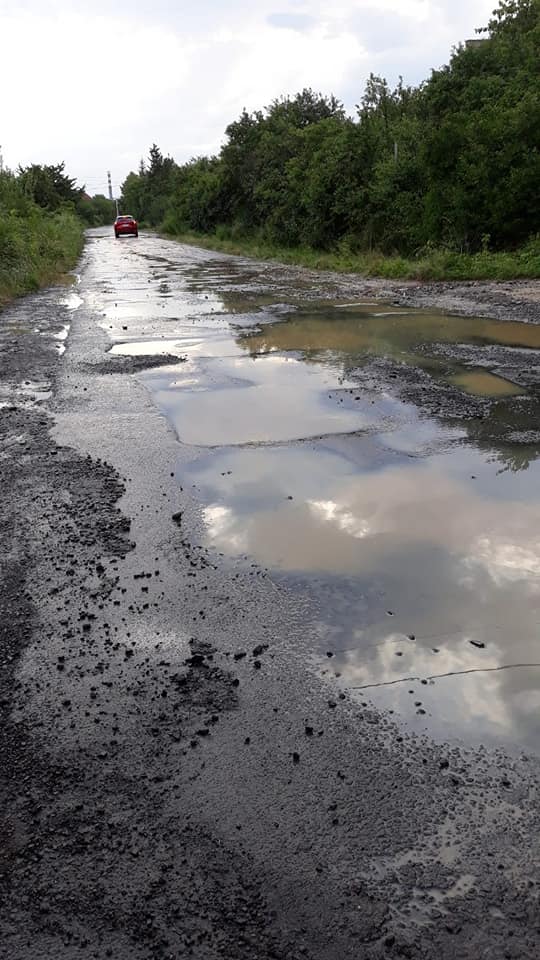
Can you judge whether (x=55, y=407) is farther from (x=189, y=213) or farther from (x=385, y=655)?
(x=189, y=213)

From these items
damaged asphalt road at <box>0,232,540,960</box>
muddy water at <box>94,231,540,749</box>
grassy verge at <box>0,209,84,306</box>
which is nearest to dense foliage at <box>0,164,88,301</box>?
grassy verge at <box>0,209,84,306</box>

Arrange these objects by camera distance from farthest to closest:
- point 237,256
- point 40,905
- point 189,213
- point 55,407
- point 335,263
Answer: point 189,213, point 237,256, point 335,263, point 55,407, point 40,905

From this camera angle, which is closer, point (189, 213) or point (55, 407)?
point (55, 407)

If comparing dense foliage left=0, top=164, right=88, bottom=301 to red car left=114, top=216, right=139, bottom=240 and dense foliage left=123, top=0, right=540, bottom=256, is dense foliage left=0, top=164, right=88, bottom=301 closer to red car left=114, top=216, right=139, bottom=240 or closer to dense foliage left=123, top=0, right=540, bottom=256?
dense foliage left=123, top=0, right=540, bottom=256

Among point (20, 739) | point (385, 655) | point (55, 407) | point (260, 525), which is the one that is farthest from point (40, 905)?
point (55, 407)

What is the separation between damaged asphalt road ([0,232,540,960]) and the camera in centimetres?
215

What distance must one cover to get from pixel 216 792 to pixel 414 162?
2510 cm

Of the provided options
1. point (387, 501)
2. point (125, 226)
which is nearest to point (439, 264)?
point (387, 501)

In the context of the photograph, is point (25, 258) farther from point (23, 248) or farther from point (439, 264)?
point (439, 264)

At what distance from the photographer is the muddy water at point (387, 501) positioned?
3.37m

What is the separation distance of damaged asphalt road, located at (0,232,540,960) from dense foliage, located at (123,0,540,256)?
64.0ft

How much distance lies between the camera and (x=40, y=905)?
88.3 inches

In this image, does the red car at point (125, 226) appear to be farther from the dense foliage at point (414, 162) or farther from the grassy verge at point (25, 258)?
the grassy verge at point (25, 258)

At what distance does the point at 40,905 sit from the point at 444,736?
1582 millimetres
